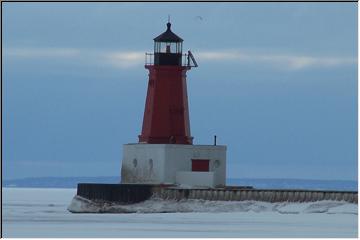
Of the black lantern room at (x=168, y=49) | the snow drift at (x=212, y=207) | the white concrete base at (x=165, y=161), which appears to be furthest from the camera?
the black lantern room at (x=168, y=49)

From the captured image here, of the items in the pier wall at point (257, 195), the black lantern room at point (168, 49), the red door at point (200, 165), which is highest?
the black lantern room at point (168, 49)

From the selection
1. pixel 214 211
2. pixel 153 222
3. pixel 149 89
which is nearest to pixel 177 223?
pixel 153 222

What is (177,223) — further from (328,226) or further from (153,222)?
(328,226)

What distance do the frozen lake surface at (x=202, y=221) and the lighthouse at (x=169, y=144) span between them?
4.79ft

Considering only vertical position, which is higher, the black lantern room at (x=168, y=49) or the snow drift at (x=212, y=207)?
the black lantern room at (x=168, y=49)

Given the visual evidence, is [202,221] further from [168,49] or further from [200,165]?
[168,49]

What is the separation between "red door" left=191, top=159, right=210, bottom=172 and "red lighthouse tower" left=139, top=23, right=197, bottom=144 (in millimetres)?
620

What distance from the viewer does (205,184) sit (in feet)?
150

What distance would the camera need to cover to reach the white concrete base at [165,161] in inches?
1789

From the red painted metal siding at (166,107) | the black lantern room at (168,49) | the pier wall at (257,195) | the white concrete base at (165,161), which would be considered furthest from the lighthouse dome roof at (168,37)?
the pier wall at (257,195)

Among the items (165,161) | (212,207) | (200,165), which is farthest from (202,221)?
(200,165)

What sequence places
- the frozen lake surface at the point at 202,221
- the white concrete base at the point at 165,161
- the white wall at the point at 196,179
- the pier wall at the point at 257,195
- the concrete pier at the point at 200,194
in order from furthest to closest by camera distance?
the white wall at the point at 196,179 → the white concrete base at the point at 165,161 → the concrete pier at the point at 200,194 → the pier wall at the point at 257,195 → the frozen lake surface at the point at 202,221

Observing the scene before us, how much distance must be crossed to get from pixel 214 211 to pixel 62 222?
4607 millimetres

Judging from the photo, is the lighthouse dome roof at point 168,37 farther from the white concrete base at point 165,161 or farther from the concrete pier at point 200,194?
the concrete pier at point 200,194
